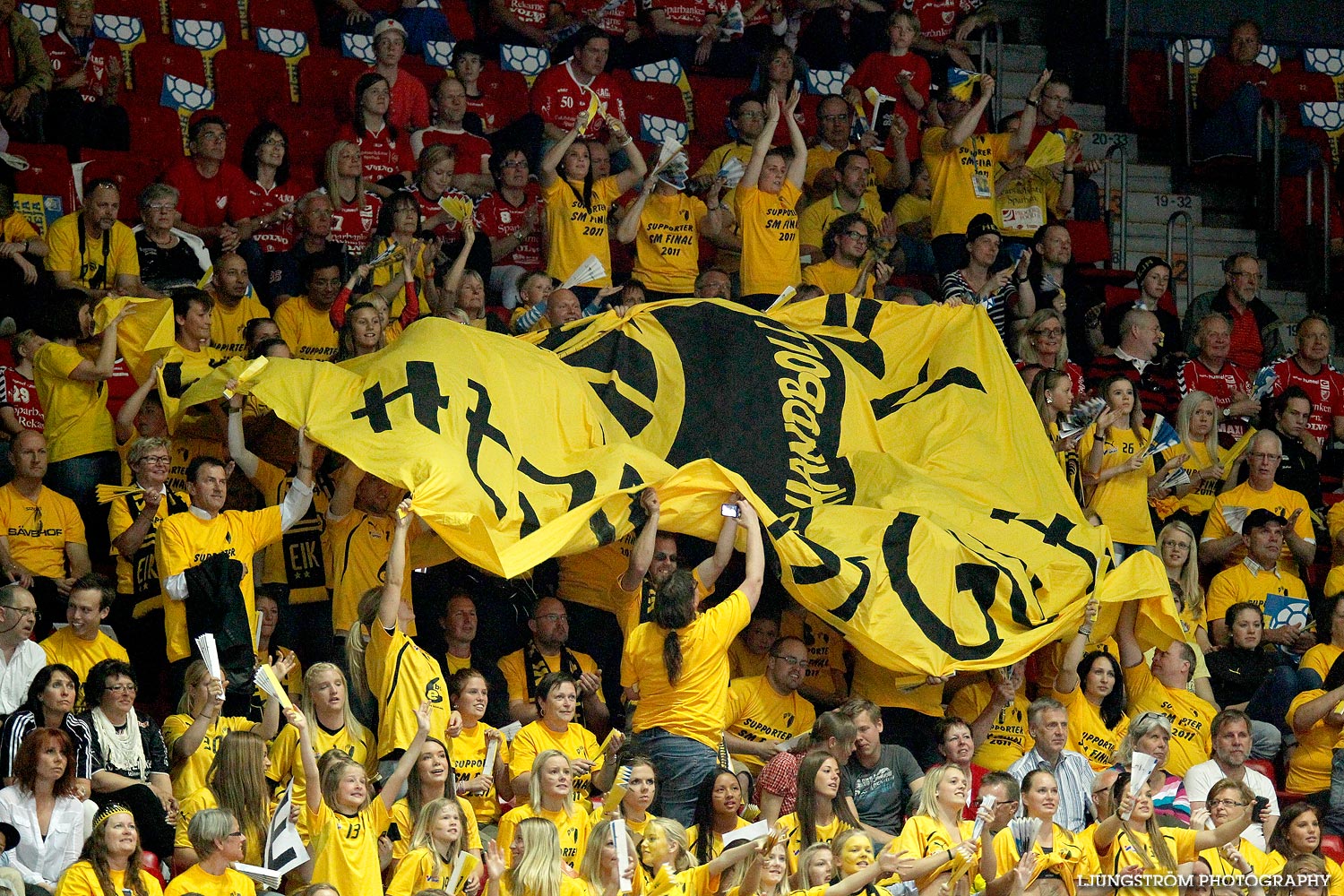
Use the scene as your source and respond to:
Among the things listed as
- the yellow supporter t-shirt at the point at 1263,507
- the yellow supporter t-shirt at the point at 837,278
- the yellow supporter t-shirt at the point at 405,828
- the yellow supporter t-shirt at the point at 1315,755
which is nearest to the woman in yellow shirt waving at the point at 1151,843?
the yellow supporter t-shirt at the point at 1315,755

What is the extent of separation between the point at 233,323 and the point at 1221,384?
5.56m

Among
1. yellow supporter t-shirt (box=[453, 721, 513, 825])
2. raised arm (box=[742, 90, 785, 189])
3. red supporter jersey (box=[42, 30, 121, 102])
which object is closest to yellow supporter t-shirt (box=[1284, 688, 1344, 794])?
yellow supporter t-shirt (box=[453, 721, 513, 825])

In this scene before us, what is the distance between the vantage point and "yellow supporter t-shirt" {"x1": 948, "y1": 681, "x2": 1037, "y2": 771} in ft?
33.3

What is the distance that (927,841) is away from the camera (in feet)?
29.3

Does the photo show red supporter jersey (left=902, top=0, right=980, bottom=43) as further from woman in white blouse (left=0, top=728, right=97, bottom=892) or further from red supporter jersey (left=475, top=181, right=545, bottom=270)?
woman in white blouse (left=0, top=728, right=97, bottom=892)

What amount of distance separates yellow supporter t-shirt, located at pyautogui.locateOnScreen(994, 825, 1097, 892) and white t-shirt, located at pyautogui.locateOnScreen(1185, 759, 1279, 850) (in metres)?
0.92

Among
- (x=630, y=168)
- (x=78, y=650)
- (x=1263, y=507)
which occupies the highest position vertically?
(x=630, y=168)

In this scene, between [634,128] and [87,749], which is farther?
[634,128]

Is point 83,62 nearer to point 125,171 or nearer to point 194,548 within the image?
point 125,171

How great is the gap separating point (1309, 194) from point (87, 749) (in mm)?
9094

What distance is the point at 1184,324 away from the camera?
13.5 m

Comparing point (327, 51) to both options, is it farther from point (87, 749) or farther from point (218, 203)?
point (87, 749)

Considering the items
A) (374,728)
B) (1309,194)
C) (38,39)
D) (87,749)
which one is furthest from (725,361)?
(1309,194)

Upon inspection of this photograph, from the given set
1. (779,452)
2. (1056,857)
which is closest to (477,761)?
(779,452)
